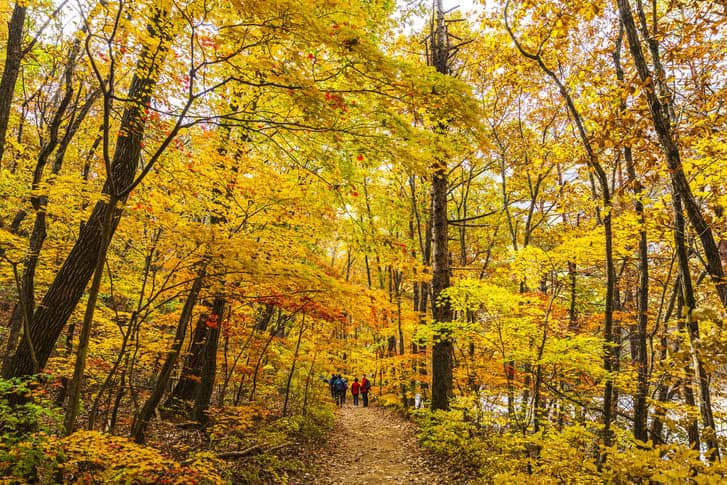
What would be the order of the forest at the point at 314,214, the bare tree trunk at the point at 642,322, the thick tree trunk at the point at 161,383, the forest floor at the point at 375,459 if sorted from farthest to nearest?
the forest floor at the point at 375,459 → the bare tree trunk at the point at 642,322 → the thick tree trunk at the point at 161,383 → the forest at the point at 314,214

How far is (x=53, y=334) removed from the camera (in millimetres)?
5117

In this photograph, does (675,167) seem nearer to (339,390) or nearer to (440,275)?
(440,275)

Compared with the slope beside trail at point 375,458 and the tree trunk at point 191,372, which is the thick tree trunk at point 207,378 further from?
the slope beside trail at point 375,458

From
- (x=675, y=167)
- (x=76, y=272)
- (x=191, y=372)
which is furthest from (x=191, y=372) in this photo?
(x=675, y=167)

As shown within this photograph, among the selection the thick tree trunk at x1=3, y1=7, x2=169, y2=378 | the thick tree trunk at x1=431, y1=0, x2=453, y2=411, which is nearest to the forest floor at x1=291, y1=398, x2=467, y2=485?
the thick tree trunk at x1=431, y1=0, x2=453, y2=411

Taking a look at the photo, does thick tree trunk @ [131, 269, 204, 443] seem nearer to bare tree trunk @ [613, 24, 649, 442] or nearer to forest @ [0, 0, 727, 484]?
forest @ [0, 0, 727, 484]

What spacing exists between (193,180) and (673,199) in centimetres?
697

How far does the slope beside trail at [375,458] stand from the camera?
683 centimetres

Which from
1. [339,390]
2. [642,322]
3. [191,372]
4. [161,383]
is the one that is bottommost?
[339,390]

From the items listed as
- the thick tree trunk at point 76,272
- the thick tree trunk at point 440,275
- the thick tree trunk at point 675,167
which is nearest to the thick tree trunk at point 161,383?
the thick tree trunk at point 76,272

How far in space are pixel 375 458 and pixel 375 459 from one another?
73 millimetres

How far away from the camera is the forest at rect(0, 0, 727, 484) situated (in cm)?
378

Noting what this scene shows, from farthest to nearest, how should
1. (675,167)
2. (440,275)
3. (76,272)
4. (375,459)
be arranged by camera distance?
(440,275)
(375,459)
(76,272)
(675,167)

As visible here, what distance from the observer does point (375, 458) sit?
8.23 metres
